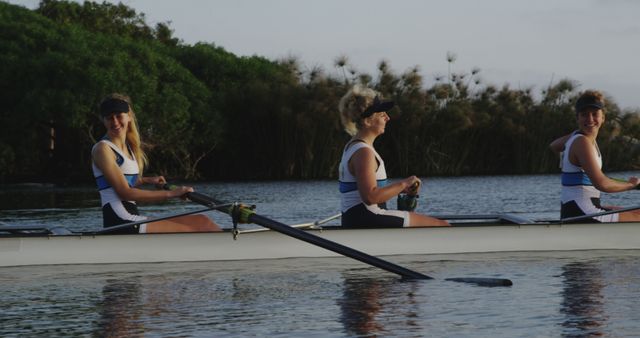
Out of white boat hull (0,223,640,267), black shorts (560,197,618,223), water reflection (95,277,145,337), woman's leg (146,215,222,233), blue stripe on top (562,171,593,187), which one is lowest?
water reflection (95,277,145,337)

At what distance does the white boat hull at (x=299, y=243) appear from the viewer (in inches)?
461

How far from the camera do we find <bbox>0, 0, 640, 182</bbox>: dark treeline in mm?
46594

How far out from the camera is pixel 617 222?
13.1m

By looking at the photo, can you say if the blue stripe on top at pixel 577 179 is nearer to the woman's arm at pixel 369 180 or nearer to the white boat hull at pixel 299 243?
the white boat hull at pixel 299 243

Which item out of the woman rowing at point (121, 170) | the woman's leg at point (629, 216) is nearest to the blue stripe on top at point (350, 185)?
the woman rowing at point (121, 170)

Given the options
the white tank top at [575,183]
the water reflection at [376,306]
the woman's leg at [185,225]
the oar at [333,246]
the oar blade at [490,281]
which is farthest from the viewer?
the white tank top at [575,183]

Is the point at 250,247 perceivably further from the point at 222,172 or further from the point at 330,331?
the point at 222,172

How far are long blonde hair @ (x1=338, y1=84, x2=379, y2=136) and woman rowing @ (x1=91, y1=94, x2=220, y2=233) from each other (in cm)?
169

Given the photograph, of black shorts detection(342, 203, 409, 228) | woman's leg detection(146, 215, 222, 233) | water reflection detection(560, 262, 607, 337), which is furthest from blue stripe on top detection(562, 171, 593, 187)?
woman's leg detection(146, 215, 222, 233)

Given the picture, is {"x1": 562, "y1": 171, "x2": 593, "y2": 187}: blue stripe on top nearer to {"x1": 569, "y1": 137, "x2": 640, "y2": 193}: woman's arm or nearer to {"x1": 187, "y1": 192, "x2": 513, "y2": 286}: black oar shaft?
{"x1": 569, "y1": 137, "x2": 640, "y2": 193}: woman's arm

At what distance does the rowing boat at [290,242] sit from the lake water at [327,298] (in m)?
0.12

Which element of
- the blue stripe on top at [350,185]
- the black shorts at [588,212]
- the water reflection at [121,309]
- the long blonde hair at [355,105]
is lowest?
the water reflection at [121,309]

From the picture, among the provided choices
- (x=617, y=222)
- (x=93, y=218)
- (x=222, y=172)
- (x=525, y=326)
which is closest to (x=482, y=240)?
(x=617, y=222)

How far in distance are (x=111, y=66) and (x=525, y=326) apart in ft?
133
